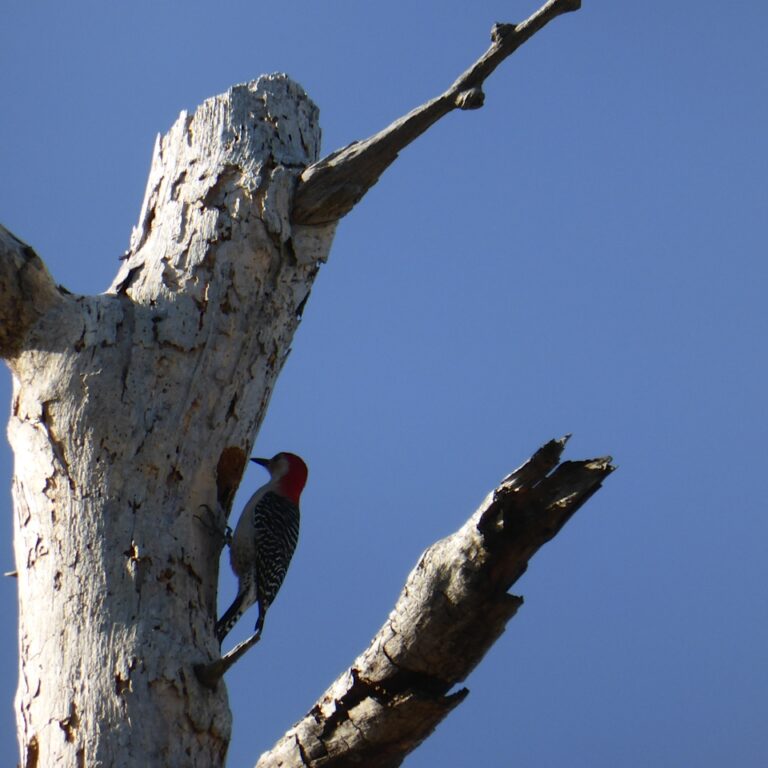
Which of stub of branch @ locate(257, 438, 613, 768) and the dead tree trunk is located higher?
the dead tree trunk

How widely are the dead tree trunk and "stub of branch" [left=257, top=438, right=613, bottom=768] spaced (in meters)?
0.01

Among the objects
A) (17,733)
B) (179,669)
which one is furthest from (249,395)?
(17,733)

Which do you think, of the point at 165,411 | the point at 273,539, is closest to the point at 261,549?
the point at 273,539

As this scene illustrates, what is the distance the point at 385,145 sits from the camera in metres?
3.58

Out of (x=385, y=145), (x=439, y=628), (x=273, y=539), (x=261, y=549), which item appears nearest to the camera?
(x=439, y=628)

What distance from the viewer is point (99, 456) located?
10.4ft

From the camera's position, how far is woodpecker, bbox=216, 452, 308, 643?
4652 millimetres

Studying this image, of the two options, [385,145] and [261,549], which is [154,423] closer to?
[385,145]

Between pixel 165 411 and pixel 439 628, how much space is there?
1.13 m

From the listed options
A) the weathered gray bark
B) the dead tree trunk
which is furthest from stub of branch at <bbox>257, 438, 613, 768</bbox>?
the weathered gray bark

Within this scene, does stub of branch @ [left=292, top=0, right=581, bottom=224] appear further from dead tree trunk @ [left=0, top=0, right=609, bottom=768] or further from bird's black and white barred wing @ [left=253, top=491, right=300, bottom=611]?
bird's black and white barred wing @ [left=253, top=491, right=300, bottom=611]

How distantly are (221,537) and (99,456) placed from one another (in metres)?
0.45

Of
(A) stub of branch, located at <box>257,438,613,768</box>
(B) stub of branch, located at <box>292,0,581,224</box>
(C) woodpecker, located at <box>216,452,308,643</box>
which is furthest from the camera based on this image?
(C) woodpecker, located at <box>216,452,308,643</box>

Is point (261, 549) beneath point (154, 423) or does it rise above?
above
